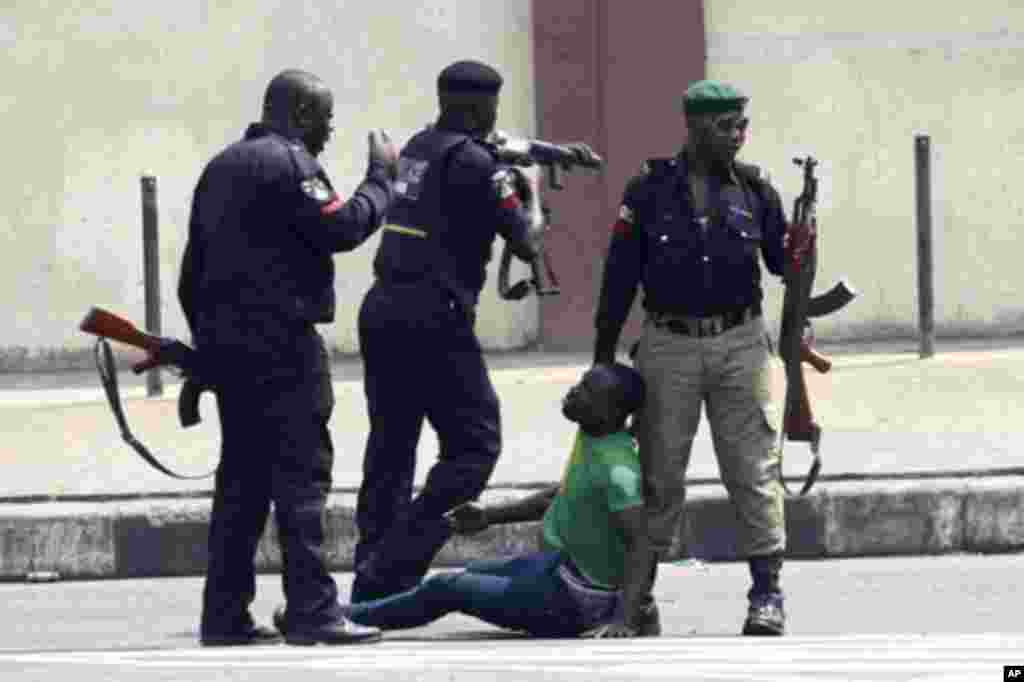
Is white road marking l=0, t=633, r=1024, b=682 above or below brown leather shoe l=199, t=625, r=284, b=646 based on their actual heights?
above

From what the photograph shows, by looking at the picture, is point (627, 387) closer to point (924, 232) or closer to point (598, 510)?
point (598, 510)

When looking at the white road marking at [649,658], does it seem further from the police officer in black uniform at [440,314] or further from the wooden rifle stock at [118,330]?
the wooden rifle stock at [118,330]

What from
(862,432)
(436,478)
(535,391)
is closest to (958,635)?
(436,478)

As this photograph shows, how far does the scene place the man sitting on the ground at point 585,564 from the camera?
9531 mm

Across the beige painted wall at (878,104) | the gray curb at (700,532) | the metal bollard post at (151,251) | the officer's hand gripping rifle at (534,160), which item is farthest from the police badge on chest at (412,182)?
the beige painted wall at (878,104)

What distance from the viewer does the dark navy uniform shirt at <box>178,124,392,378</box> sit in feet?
30.7

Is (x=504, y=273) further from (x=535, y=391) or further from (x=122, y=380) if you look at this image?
(x=122, y=380)

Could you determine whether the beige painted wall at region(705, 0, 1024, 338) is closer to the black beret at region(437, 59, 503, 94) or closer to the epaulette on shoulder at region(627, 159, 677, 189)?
the black beret at region(437, 59, 503, 94)

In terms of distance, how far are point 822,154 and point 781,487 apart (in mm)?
6218

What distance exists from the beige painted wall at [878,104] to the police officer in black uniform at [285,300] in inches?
255

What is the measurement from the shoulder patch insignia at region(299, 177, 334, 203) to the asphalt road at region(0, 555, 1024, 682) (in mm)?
1255

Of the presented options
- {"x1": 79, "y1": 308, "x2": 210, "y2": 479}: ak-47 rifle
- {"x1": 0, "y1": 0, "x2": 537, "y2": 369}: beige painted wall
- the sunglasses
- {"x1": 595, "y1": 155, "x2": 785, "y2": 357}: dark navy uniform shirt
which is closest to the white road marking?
{"x1": 79, "y1": 308, "x2": 210, "y2": 479}: ak-47 rifle

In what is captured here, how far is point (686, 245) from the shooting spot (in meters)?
9.59

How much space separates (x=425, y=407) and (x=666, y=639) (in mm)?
1251
